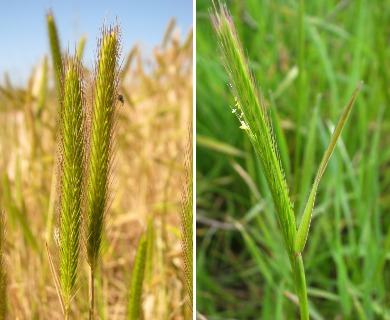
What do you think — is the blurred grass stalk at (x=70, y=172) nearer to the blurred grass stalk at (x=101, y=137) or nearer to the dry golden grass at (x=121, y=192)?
the blurred grass stalk at (x=101, y=137)

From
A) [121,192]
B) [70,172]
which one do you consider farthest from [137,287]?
[121,192]

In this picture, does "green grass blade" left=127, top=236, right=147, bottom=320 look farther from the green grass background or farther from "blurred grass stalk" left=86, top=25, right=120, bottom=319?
the green grass background

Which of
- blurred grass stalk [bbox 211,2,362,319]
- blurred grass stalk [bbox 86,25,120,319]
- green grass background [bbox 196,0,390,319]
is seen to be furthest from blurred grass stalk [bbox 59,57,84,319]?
green grass background [bbox 196,0,390,319]

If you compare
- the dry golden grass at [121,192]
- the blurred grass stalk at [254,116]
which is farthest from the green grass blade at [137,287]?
the blurred grass stalk at [254,116]

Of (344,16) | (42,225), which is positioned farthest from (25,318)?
(344,16)

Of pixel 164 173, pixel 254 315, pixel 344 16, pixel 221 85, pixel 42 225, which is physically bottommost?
pixel 254 315

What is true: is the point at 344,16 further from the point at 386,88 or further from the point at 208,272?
the point at 208,272

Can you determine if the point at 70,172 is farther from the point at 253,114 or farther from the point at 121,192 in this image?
the point at 121,192

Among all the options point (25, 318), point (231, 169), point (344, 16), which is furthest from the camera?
point (344, 16)
